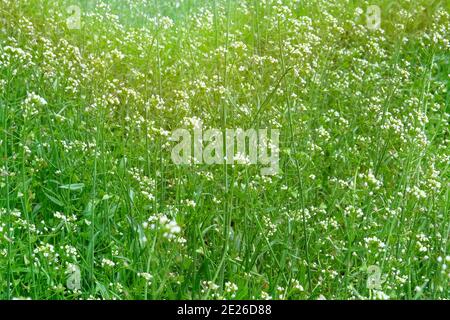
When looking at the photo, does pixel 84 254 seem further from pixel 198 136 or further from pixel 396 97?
pixel 396 97

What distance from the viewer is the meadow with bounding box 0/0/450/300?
2.51 meters

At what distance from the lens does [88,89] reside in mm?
3617

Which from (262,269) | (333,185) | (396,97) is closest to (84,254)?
(262,269)

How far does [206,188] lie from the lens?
3.08 m
